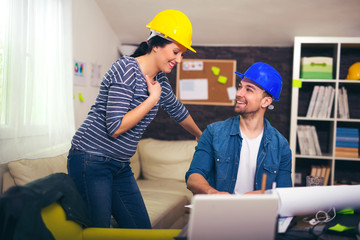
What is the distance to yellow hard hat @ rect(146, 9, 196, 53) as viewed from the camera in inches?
60.7

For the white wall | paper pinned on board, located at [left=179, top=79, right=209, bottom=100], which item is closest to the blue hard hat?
the white wall

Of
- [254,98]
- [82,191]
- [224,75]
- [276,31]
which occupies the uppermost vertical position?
[276,31]

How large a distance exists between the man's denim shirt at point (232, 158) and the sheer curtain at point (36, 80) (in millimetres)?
1088

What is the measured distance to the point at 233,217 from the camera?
773mm

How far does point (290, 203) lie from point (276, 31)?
2.75m

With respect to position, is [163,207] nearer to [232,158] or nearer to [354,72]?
[232,158]

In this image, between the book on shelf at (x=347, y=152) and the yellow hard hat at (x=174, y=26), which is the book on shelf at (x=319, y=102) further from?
the yellow hard hat at (x=174, y=26)

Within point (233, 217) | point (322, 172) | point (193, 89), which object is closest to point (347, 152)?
point (322, 172)

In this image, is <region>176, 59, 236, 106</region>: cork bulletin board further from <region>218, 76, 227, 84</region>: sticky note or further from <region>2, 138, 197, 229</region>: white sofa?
<region>2, 138, 197, 229</region>: white sofa

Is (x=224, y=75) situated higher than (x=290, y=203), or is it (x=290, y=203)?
(x=224, y=75)

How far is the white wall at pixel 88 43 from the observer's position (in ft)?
9.74

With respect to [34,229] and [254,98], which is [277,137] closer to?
[254,98]

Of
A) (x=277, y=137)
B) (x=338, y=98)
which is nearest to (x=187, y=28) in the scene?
(x=277, y=137)

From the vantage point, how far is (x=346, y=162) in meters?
3.73
